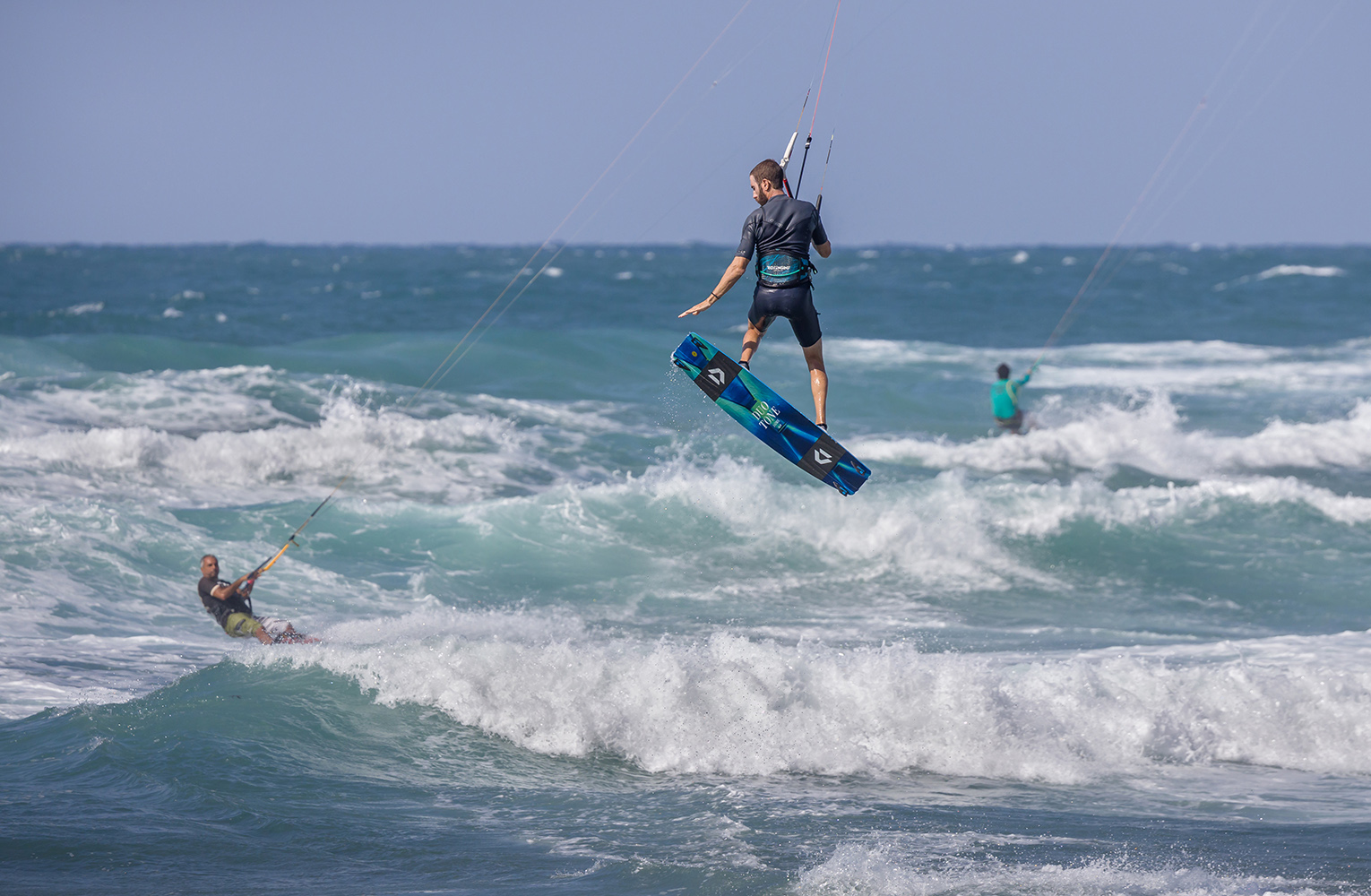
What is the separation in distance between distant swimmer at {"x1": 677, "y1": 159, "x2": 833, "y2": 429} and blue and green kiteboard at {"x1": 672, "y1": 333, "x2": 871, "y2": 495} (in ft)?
2.47

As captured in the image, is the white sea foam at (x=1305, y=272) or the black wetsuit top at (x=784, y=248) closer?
the black wetsuit top at (x=784, y=248)

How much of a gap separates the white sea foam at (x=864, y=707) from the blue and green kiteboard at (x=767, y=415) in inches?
59.5

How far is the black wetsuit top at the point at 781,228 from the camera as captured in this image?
796 centimetres

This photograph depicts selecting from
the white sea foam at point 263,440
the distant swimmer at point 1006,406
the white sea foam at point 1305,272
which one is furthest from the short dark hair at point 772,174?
the white sea foam at point 1305,272

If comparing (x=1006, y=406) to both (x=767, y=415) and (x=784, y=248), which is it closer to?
(x=767, y=415)

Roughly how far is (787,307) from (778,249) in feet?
1.25

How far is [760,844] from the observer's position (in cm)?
700

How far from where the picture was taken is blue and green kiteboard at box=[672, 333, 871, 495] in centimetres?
898

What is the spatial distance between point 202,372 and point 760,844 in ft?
60.2

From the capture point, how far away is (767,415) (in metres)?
9.23

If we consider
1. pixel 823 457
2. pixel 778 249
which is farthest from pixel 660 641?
pixel 778 249

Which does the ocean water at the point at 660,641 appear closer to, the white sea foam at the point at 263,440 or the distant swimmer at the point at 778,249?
the white sea foam at the point at 263,440

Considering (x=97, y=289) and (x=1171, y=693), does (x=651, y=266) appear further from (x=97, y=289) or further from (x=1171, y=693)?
(x=1171, y=693)

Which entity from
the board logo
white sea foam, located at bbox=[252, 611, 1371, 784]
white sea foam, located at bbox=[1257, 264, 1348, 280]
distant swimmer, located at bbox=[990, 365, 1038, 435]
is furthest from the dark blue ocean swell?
the board logo
